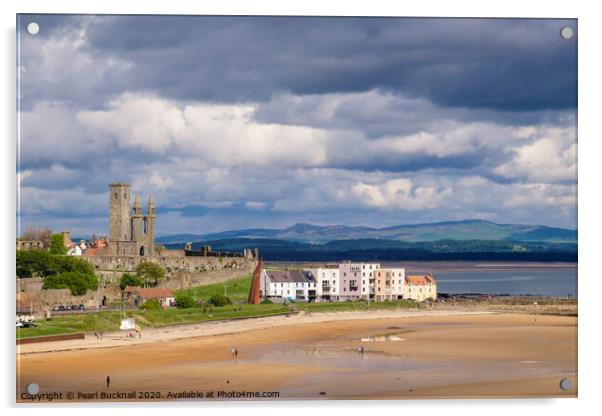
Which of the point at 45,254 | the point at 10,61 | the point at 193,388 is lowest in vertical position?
the point at 193,388

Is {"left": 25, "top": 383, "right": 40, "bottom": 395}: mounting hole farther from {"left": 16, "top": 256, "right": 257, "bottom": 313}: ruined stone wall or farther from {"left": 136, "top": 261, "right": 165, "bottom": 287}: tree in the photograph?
{"left": 136, "top": 261, "right": 165, "bottom": 287}: tree

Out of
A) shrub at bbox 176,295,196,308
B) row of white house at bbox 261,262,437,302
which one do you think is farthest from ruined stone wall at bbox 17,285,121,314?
row of white house at bbox 261,262,437,302

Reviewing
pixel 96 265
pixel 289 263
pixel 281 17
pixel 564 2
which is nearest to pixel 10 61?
pixel 281 17

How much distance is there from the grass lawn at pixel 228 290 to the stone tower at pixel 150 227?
1.41 meters

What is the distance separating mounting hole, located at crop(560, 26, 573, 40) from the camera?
16203mm

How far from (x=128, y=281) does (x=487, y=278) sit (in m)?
6.85

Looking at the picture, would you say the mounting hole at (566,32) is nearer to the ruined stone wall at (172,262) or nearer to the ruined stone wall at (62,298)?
the ruined stone wall at (62,298)

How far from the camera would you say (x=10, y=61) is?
15.8 meters

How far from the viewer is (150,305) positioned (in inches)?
874

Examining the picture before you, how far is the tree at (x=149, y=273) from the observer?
25.0m

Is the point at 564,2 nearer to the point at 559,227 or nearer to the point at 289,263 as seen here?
the point at 559,227

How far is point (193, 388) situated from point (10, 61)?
481 centimetres

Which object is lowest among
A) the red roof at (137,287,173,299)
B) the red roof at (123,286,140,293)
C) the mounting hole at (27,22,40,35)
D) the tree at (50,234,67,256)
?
the red roof at (137,287,173,299)

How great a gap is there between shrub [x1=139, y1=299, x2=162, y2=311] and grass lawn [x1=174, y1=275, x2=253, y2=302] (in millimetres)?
1805
